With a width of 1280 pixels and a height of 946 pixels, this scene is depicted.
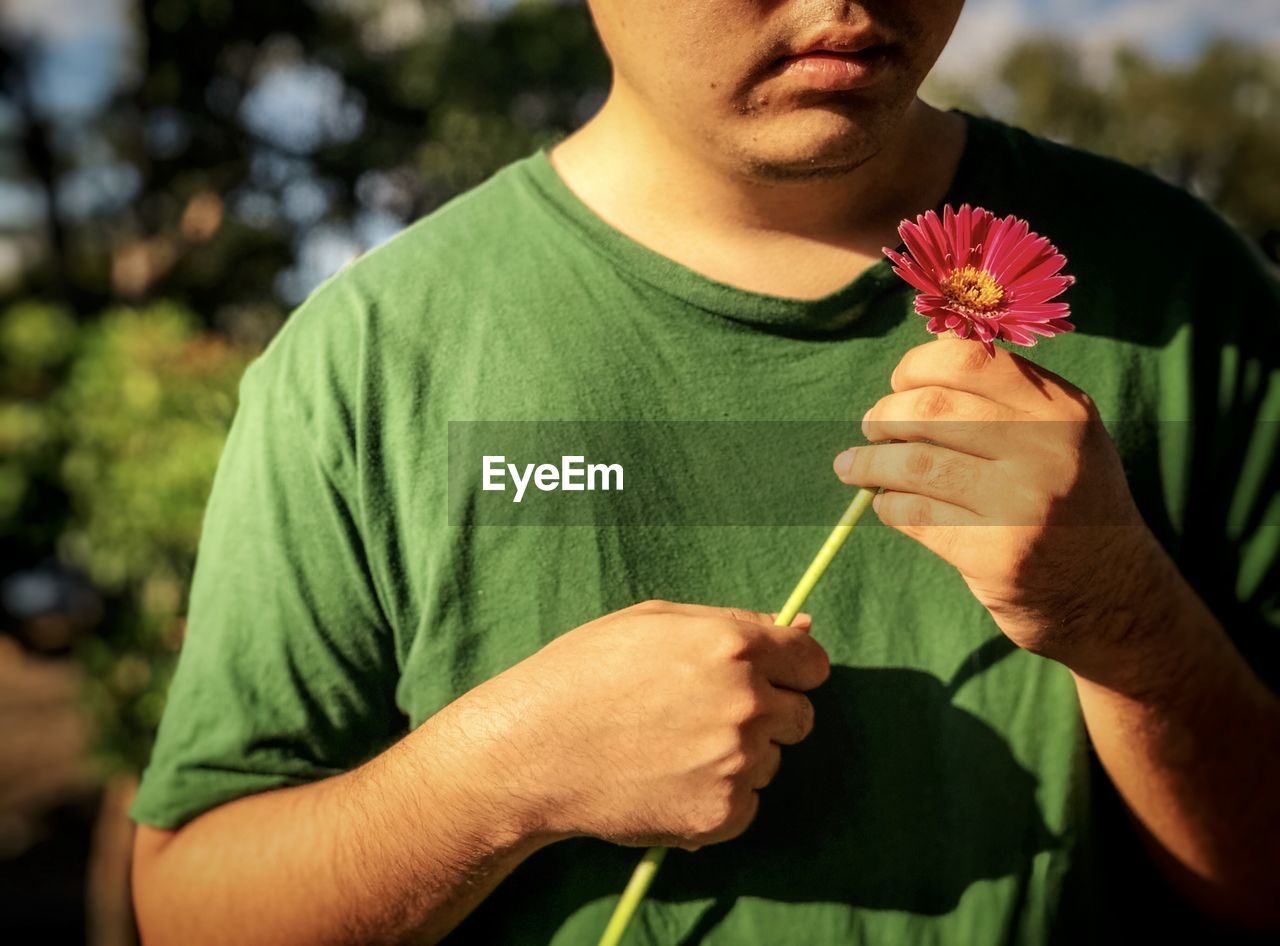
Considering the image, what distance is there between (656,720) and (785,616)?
0.42 feet

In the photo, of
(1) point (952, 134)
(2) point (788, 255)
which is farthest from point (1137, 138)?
(2) point (788, 255)

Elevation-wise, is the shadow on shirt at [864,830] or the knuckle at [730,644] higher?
the knuckle at [730,644]

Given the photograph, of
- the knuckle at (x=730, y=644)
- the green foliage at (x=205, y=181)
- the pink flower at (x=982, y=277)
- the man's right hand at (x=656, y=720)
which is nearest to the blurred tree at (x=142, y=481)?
the green foliage at (x=205, y=181)

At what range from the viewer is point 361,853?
3.20ft

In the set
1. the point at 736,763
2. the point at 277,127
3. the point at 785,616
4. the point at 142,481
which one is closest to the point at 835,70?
the point at 785,616

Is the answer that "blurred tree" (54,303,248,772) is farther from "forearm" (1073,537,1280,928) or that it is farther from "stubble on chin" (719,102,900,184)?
"forearm" (1073,537,1280,928)

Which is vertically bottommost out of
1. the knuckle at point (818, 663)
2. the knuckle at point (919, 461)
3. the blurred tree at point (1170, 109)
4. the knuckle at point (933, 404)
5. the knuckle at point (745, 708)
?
the knuckle at point (745, 708)

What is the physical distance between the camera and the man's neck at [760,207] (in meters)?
1.01

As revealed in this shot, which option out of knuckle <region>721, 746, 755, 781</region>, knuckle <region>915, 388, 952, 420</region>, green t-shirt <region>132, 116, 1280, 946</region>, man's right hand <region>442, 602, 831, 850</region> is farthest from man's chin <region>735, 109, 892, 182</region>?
knuckle <region>721, 746, 755, 781</region>

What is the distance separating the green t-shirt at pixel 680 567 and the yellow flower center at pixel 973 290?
205 millimetres

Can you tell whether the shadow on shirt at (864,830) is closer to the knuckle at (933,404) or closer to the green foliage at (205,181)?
the knuckle at (933,404)

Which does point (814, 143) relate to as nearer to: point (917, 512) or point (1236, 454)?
point (917, 512)

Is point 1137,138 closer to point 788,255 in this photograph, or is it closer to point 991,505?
point 788,255

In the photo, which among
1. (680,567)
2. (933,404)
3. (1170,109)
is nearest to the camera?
(933,404)
